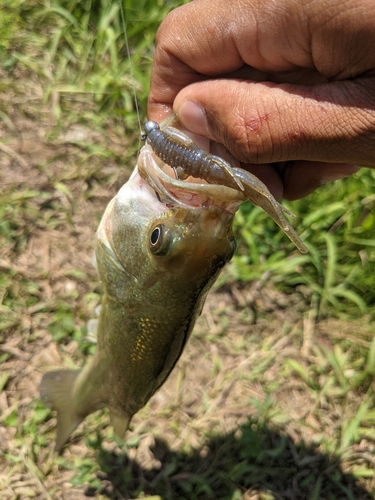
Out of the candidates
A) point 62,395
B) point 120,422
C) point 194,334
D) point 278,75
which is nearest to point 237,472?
point 194,334

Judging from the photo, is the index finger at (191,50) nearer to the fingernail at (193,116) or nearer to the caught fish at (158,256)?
the fingernail at (193,116)

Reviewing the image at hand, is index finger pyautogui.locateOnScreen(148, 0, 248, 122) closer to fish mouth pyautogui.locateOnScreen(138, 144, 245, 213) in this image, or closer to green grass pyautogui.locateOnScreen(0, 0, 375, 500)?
fish mouth pyautogui.locateOnScreen(138, 144, 245, 213)

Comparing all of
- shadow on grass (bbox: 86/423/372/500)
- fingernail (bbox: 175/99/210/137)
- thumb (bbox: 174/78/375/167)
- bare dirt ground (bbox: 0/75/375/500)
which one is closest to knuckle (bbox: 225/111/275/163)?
thumb (bbox: 174/78/375/167)

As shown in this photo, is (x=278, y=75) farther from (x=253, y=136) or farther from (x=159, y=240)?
(x=159, y=240)

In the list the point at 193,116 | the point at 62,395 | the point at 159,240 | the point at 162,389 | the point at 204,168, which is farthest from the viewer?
the point at 162,389

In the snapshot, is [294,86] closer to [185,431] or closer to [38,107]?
[185,431]

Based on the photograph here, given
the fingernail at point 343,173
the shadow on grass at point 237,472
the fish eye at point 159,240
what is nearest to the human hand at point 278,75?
the fish eye at point 159,240
